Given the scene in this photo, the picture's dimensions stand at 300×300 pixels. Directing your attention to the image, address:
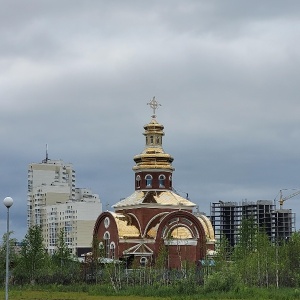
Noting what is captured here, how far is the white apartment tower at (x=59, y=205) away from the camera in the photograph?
150 m

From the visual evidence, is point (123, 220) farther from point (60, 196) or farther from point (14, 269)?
point (60, 196)

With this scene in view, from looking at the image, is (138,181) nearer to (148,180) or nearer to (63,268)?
(148,180)

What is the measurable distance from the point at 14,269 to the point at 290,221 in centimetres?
8017

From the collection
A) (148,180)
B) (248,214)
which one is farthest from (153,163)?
(248,214)

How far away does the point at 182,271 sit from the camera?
58906 millimetres

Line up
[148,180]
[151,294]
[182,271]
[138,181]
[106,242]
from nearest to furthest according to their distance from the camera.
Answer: [151,294] → [182,271] → [106,242] → [148,180] → [138,181]

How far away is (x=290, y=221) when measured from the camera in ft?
458

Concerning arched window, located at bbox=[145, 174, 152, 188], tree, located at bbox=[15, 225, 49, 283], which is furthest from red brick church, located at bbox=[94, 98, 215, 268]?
tree, located at bbox=[15, 225, 49, 283]

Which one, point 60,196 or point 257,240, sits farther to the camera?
point 60,196

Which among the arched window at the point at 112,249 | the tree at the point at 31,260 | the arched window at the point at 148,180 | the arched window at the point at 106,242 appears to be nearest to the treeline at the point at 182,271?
the tree at the point at 31,260

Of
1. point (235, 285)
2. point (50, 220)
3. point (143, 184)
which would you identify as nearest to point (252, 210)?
point (50, 220)

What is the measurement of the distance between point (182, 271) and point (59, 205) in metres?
97.6

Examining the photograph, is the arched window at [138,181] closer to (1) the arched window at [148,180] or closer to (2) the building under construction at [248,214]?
(1) the arched window at [148,180]

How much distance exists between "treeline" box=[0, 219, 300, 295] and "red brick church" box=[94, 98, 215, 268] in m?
2.02
